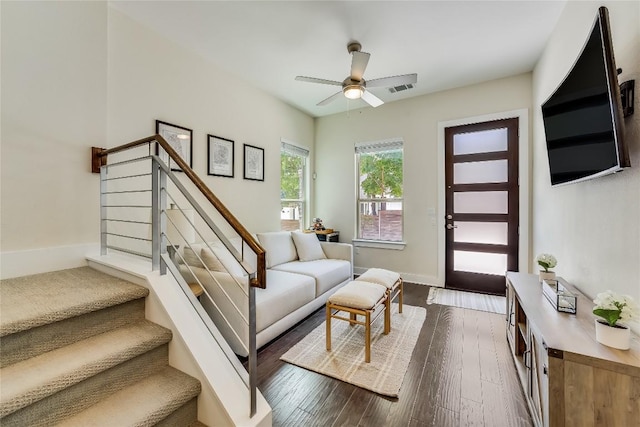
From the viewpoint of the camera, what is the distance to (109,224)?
2.32 metres

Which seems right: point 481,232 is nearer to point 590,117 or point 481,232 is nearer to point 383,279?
point 383,279

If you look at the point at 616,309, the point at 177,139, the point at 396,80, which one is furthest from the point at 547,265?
the point at 177,139

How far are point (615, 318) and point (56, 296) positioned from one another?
271 centimetres

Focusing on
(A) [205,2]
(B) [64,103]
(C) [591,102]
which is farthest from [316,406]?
(A) [205,2]

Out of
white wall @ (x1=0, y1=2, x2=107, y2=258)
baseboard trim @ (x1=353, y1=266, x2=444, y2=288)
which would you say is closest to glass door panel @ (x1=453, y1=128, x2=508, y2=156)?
baseboard trim @ (x1=353, y1=266, x2=444, y2=288)

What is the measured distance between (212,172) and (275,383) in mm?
2292

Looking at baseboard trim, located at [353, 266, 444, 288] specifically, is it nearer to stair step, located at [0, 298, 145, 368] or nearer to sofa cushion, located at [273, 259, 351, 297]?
sofa cushion, located at [273, 259, 351, 297]

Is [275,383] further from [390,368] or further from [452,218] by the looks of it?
[452,218]

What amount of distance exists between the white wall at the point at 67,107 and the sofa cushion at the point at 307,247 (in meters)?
1.95

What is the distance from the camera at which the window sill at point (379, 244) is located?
4.23 meters

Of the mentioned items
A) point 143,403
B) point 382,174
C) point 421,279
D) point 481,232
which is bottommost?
point 421,279

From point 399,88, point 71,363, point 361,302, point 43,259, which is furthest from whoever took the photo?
point 399,88

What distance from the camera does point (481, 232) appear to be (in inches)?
144

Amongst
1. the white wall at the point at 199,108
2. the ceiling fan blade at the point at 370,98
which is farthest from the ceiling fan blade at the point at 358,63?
the white wall at the point at 199,108
